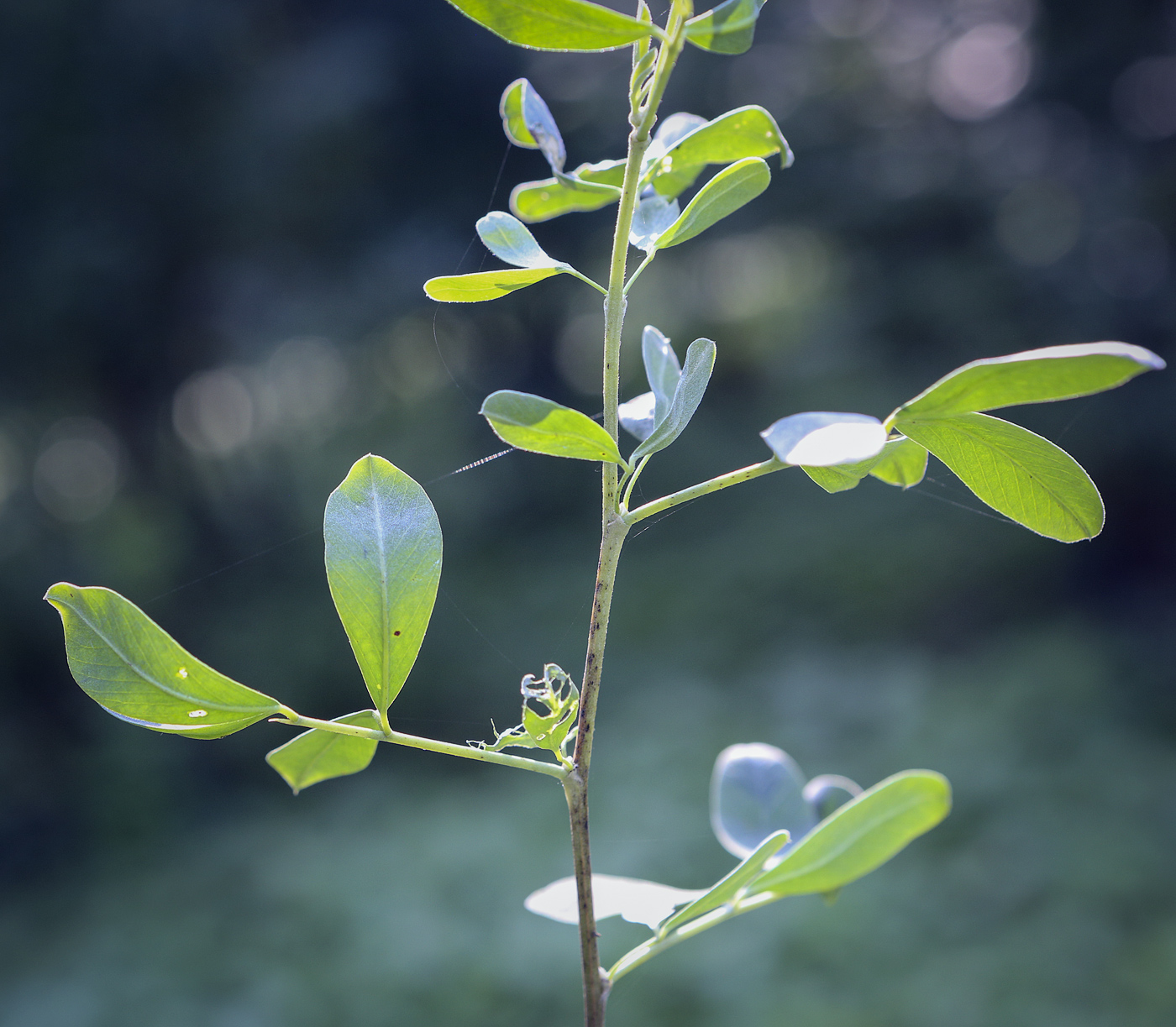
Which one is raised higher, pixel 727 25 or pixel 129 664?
pixel 727 25

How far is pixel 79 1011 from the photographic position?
2018 mm

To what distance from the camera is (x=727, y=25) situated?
0.85 ft

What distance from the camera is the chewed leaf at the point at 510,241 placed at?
1.00 ft

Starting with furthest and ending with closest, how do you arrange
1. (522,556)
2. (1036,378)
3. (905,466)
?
(522,556)
(905,466)
(1036,378)

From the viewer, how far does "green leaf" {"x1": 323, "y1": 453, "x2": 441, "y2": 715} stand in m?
0.29

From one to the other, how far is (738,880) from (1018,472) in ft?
0.55

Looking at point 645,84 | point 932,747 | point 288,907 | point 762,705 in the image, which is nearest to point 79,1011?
point 288,907

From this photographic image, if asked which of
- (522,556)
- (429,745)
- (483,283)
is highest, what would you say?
(483,283)

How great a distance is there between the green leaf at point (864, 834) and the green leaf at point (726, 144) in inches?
8.1

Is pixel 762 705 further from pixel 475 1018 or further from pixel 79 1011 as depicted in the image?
pixel 79 1011

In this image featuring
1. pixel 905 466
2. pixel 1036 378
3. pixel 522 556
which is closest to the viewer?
pixel 1036 378

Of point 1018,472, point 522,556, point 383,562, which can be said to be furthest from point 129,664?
point 522,556

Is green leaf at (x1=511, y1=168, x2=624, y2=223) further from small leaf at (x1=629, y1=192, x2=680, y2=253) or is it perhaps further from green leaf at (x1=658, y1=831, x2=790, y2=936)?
green leaf at (x1=658, y1=831, x2=790, y2=936)

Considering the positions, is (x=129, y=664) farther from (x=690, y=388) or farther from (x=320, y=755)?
(x=690, y=388)
